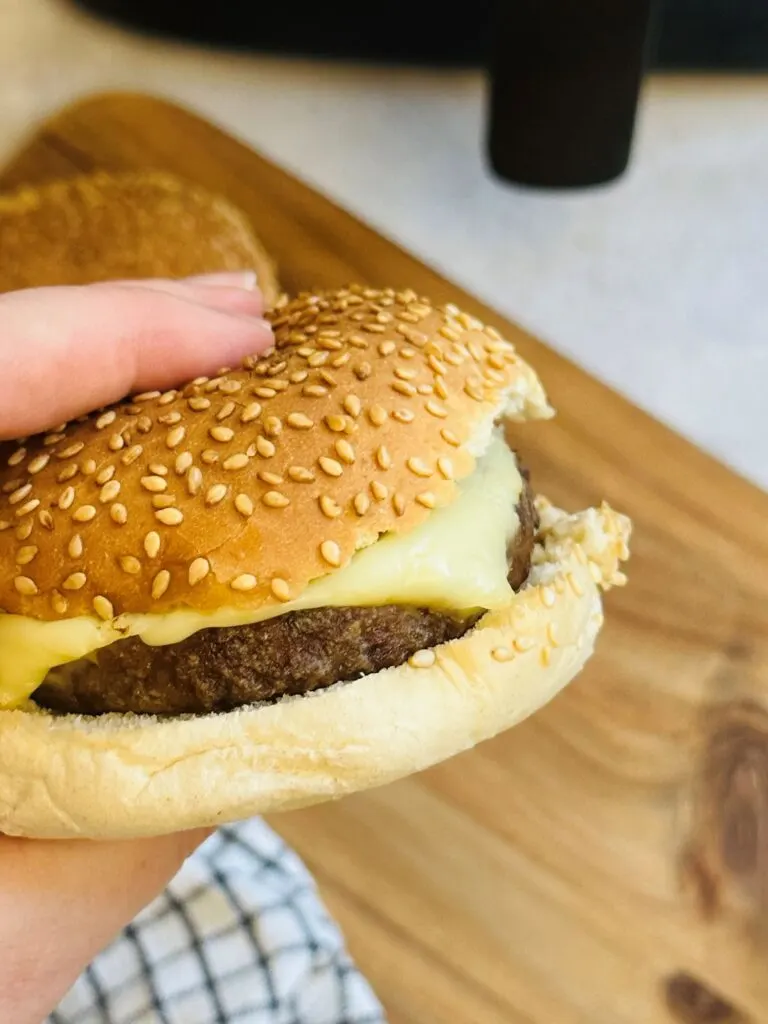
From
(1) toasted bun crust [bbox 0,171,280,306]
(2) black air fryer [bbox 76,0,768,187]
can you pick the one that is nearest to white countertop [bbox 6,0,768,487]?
(2) black air fryer [bbox 76,0,768,187]

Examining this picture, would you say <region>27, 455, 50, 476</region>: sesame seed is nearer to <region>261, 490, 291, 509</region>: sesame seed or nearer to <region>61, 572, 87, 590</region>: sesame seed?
<region>61, 572, 87, 590</region>: sesame seed

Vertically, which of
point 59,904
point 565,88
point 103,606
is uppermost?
point 565,88

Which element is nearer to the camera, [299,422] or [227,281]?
[299,422]

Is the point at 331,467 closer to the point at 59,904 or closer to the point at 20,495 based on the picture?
the point at 20,495

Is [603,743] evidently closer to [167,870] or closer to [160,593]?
[167,870]

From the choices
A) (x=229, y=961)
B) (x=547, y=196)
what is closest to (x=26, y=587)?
(x=229, y=961)

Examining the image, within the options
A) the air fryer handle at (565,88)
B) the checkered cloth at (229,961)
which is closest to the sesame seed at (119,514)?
the checkered cloth at (229,961)

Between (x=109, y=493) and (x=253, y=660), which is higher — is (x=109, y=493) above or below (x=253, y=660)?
above
